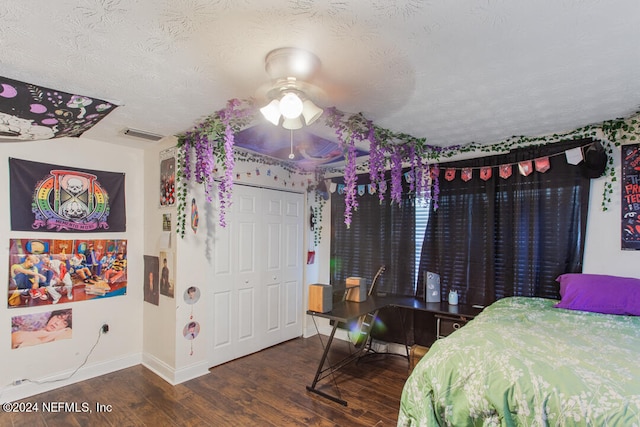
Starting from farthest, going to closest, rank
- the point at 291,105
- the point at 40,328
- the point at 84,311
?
the point at 84,311 < the point at 40,328 < the point at 291,105

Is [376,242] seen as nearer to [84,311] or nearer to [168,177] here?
[168,177]

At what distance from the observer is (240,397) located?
9.53 feet

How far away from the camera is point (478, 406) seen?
1.54m

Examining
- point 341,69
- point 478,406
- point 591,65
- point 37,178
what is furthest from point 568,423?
point 37,178

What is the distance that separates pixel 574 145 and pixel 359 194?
88.4 inches

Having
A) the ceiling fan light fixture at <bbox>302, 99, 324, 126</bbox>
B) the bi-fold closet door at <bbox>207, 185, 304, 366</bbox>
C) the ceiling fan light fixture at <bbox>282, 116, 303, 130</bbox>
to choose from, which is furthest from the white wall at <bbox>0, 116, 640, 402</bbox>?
the ceiling fan light fixture at <bbox>302, 99, 324, 126</bbox>

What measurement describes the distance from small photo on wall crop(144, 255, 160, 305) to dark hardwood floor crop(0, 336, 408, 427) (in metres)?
0.72

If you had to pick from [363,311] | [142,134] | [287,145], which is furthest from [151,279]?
[363,311]

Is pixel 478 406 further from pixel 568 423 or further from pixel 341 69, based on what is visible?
pixel 341 69

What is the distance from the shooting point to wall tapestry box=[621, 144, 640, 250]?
106 inches

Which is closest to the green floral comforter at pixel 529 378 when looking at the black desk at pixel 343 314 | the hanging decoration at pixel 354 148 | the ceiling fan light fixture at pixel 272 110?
the black desk at pixel 343 314

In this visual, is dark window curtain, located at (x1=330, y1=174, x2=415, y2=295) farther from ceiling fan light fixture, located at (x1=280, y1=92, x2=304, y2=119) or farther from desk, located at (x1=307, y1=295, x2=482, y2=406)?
ceiling fan light fixture, located at (x1=280, y1=92, x2=304, y2=119)

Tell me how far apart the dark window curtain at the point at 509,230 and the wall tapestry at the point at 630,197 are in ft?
0.84

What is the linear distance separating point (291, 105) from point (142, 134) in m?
2.02
